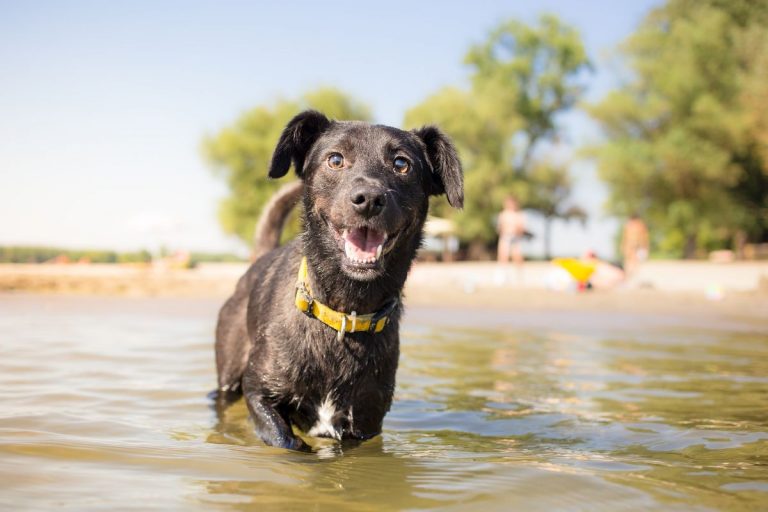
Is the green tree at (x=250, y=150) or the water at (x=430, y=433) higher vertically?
the green tree at (x=250, y=150)

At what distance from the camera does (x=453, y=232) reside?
51.6 meters

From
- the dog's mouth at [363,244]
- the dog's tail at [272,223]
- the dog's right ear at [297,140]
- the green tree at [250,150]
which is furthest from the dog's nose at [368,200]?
the green tree at [250,150]

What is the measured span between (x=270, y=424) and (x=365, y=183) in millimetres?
1466

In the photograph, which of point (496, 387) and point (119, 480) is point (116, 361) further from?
point (119, 480)

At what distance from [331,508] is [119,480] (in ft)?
3.11

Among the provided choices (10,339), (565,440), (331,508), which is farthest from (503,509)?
(10,339)

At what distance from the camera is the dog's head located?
407cm

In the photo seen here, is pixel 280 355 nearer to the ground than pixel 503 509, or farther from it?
farther from it

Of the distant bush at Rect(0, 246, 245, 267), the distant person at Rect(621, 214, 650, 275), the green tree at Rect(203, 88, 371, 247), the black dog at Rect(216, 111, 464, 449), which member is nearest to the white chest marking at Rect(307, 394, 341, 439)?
the black dog at Rect(216, 111, 464, 449)

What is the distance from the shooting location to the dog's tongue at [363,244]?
4.12 m

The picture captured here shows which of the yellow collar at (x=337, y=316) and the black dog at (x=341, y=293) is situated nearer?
the black dog at (x=341, y=293)

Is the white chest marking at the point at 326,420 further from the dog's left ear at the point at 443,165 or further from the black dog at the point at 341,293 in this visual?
the dog's left ear at the point at 443,165

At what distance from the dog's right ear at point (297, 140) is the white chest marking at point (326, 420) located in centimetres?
139

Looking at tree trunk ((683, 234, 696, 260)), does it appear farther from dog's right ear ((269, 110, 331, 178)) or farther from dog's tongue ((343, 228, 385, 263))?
dog's tongue ((343, 228, 385, 263))
